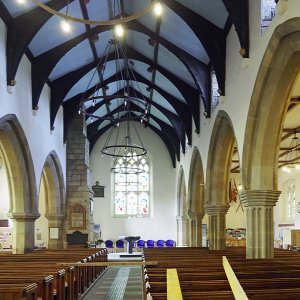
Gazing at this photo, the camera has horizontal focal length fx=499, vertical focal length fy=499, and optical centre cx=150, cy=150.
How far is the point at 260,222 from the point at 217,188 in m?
4.73

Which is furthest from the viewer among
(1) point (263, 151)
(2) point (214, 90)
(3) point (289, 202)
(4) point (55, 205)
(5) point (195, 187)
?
(3) point (289, 202)

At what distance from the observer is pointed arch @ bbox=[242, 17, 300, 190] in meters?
8.23

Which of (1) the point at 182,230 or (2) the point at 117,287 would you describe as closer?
(2) the point at 117,287

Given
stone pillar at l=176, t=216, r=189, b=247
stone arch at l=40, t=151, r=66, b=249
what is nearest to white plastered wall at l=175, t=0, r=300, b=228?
stone arch at l=40, t=151, r=66, b=249

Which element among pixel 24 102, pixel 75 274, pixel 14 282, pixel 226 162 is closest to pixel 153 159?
pixel 226 162

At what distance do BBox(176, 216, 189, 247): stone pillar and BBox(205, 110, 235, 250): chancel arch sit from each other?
8028mm

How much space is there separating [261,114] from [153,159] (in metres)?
17.0

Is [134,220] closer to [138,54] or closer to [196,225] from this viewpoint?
[196,225]

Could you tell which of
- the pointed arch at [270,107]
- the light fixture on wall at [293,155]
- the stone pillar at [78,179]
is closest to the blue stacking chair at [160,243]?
the stone pillar at [78,179]

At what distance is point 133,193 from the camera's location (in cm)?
2658

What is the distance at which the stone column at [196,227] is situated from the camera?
19734 mm

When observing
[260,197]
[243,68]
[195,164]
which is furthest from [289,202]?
[243,68]

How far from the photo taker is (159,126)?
80.6ft

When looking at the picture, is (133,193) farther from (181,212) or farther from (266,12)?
(266,12)
